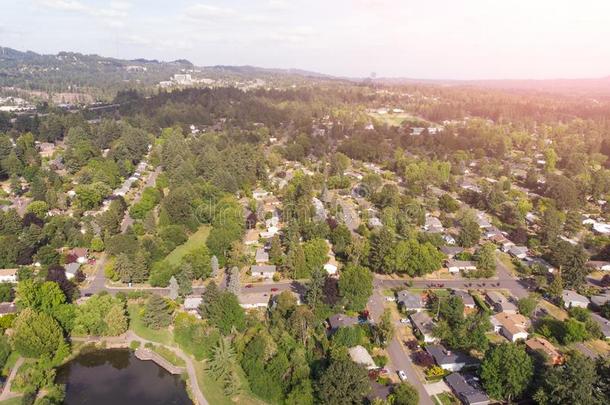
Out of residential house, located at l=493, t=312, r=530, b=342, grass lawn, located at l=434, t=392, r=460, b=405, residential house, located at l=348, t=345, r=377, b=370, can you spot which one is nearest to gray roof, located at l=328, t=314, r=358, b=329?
residential house, located at l=348, t=345, r=377, b=370

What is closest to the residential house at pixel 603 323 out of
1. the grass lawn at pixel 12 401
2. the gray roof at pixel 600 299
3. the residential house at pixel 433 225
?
the gray roof at pixel 600 299

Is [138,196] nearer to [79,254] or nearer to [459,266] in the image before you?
[79,254]

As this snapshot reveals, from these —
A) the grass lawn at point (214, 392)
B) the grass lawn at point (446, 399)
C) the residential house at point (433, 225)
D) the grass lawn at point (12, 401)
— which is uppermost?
the residential house at point (433, 225)

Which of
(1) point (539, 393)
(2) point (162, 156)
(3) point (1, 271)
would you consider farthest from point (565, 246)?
(2) point (162, 156)

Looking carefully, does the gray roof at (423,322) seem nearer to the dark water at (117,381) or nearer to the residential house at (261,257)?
the residential house at (261,257)

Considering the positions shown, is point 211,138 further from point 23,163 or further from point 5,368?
point 5,368

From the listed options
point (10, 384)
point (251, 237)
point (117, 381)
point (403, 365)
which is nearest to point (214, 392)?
point (117, 381)
